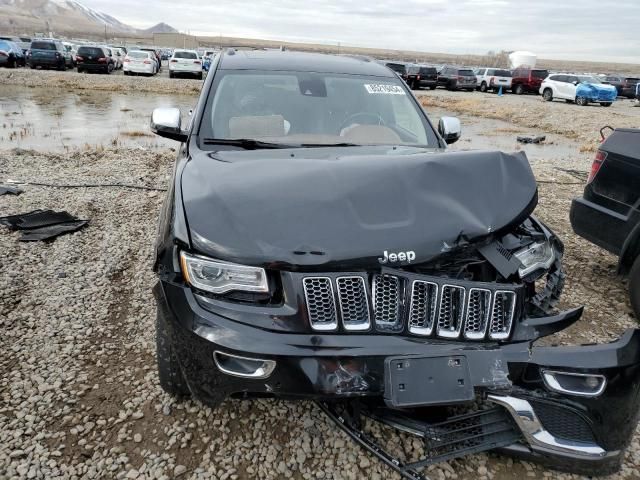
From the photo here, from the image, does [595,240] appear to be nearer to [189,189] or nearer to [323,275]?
[323,275]

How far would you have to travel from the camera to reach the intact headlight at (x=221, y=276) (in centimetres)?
193

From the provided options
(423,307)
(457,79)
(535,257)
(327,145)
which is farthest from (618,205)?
(457,79)

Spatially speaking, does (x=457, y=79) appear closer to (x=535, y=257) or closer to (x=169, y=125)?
(x=169, y=125)

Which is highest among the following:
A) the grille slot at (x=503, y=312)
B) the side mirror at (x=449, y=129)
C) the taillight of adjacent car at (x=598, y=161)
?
the side mirror at (x=449, y=129)

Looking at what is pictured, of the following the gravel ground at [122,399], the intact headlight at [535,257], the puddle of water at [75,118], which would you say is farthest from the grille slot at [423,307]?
the puddle of water at [75,118]

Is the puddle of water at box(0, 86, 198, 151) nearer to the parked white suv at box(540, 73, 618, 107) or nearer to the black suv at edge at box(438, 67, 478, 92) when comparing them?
the black suv at edge at box(438, 67, 478, 92)

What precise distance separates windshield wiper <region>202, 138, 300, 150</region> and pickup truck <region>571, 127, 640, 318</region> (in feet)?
8.21

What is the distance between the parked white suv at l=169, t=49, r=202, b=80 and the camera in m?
30.1

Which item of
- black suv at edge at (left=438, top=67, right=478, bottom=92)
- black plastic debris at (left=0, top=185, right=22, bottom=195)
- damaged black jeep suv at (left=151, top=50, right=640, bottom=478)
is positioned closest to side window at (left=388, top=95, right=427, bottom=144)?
damaged black jeep suv at (left=151, top=50, right=640, bottom=478)

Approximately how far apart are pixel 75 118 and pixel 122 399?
13730 mm

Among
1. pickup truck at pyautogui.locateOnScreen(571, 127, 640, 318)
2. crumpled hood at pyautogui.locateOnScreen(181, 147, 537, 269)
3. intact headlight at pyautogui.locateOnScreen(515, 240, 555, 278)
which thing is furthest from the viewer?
pickup truck at pyautogui.locateOnScreen(571, 127, 640, 318)

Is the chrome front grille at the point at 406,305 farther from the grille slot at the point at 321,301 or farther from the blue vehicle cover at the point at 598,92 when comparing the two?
the blue vehicle cover at the point at 598,92

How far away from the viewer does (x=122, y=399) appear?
2.62 metres

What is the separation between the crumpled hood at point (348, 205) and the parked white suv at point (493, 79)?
112 feet
